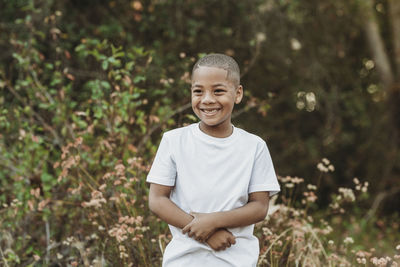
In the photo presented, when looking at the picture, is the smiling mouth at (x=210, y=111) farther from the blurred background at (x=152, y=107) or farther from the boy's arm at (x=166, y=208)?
the blurred background at (x=152, y=107)

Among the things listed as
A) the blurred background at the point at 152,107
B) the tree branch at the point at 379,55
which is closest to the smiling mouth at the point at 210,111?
the blurred background at the point at 152,107

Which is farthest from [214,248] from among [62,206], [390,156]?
[390,156]

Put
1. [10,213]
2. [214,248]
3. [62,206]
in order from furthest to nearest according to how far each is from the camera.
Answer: [62,206], [10,213], [214,248]

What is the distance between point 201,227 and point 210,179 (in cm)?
20

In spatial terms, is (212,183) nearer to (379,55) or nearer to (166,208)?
(166,208)

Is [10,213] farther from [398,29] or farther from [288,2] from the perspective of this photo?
[398,29]

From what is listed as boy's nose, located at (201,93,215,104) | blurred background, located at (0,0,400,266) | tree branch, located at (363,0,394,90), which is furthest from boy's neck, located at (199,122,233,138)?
tree branch, located at (363,0,394,90)

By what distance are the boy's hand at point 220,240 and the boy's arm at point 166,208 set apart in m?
0.12

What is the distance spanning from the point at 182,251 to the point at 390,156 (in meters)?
6.19

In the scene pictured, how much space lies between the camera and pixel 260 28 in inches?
252

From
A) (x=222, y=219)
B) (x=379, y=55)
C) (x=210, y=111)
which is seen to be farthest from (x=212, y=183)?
(x=379, y=55)

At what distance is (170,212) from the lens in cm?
221

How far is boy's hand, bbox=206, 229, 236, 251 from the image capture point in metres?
2.18

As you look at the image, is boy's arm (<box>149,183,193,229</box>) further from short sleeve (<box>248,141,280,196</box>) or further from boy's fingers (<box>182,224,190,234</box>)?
short sleeve (<box>248,141,280,196</box>)
